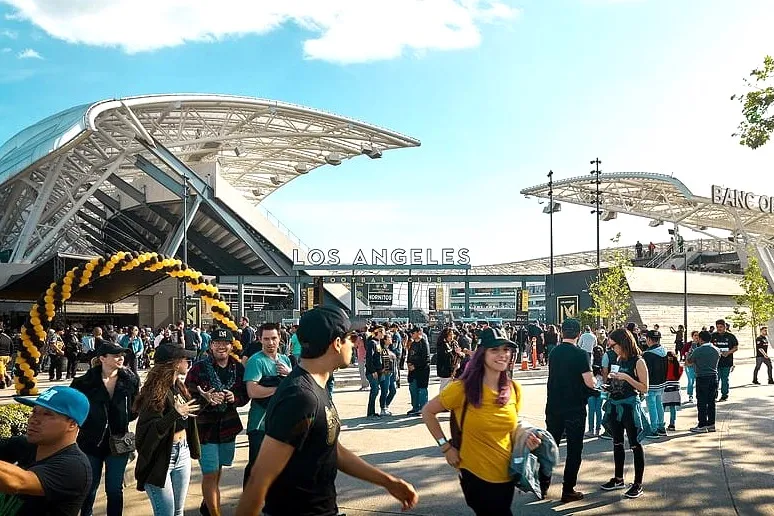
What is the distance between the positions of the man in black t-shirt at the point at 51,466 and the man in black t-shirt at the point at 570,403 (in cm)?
454

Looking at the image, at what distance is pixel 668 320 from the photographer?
127 feet

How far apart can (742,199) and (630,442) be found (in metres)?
51.3

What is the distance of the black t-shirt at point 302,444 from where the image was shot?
8.91 ft

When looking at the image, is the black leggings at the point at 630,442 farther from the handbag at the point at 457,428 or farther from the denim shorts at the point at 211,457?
the denim shorts at the point at 211,457

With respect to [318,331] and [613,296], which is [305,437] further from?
[613,296]

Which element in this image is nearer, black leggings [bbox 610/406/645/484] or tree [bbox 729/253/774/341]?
black leggings [bbox 610/406/645/484]

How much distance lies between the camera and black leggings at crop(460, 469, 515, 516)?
159 inches

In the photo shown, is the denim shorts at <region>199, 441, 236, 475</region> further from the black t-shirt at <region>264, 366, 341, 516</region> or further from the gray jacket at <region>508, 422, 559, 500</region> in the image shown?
the black t-shirt at <region>264, 366, 341, 516</region>

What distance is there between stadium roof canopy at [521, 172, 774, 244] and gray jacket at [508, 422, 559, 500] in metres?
53.0

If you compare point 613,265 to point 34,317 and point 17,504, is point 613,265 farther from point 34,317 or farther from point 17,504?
point 17,504

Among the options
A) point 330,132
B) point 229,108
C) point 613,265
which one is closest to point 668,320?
point 613,265

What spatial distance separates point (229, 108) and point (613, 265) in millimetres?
27470

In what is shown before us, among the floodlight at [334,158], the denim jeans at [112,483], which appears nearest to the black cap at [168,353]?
the denim jeans at [112,483]

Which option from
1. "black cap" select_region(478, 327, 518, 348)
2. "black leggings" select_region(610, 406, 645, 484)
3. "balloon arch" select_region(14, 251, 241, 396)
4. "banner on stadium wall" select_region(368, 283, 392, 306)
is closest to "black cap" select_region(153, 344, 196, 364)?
"black cap" select_region(478, 327, 518, 348)
